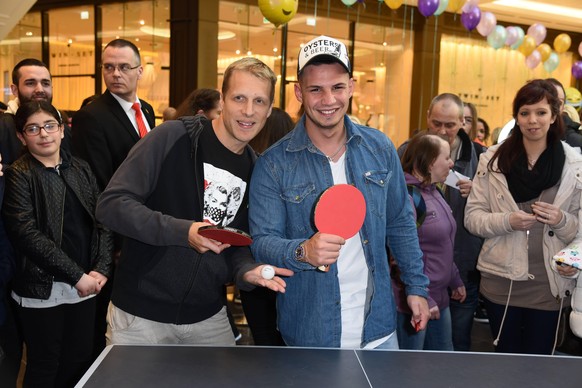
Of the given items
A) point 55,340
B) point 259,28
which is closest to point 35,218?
point 55,340

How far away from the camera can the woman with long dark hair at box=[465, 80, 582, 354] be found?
2912 millimetres

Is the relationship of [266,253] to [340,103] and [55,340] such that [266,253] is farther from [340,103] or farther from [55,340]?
[55,340]

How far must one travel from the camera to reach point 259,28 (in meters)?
11.1

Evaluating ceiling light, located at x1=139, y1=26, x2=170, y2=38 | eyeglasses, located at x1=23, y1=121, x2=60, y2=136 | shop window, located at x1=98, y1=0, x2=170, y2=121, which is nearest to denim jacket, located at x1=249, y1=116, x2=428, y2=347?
eyeglasses, located at x1=23, y1=121, x2=60, y2=136

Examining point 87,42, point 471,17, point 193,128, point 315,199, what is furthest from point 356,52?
point 315,199

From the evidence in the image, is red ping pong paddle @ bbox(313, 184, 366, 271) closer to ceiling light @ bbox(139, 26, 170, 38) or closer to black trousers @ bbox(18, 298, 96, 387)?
black trousers @ bbox(18, 298, 96, 387)

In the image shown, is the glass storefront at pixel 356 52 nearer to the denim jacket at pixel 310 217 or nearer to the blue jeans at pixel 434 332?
the blue jeans at pixel 434 332

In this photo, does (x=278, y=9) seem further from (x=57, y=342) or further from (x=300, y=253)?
(x=300, y=253)

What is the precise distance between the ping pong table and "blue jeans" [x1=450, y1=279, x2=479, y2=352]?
181 centimetres

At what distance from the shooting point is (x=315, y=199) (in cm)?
214

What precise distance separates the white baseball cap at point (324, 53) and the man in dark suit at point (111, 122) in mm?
1652

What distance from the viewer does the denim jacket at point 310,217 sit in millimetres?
2139

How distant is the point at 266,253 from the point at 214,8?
30.0 feet

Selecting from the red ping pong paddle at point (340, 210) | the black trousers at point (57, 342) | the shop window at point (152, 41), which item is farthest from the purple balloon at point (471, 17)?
the red ping pong paddle at point (340, 210)
